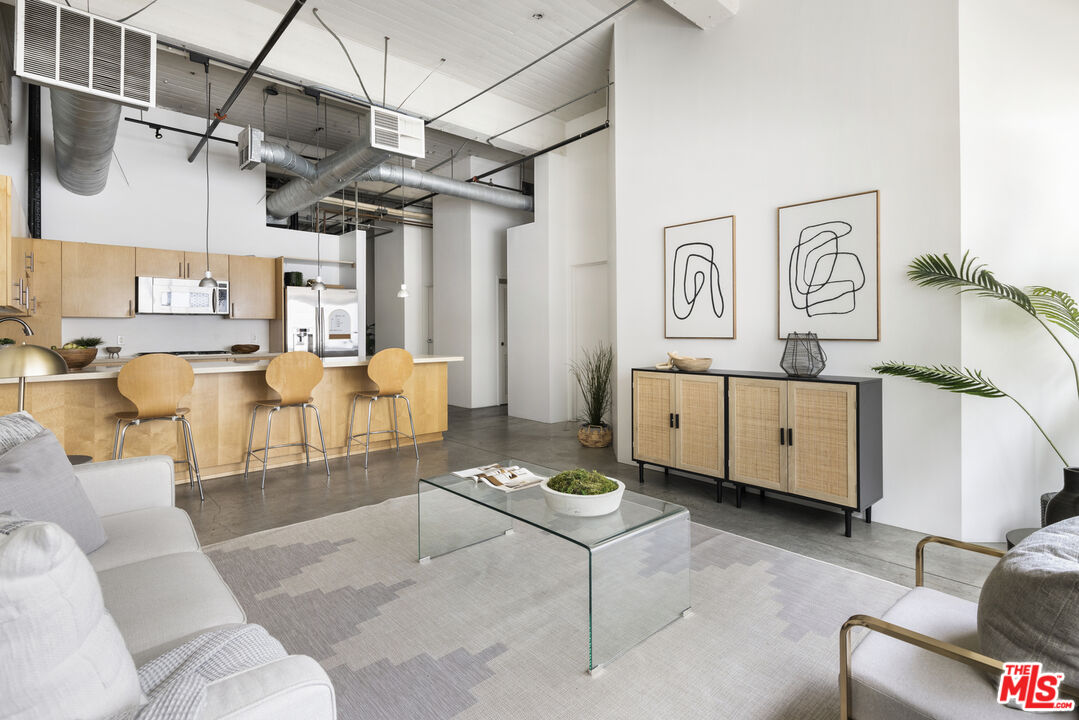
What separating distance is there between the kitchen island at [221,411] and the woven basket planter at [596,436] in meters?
1.57

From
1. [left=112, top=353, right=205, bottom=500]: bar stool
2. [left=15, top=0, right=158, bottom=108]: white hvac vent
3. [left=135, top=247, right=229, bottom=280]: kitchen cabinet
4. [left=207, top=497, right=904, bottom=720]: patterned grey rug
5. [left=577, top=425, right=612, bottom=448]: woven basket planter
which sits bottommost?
[left=207, top=497, right=904, bottom=720]: patterned grey rug

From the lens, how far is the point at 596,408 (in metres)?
5.84

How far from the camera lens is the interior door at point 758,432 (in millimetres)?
3605

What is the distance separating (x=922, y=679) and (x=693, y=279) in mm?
3546

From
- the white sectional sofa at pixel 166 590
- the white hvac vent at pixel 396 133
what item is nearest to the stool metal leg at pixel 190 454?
the white sectional sofa at pixel 166 590

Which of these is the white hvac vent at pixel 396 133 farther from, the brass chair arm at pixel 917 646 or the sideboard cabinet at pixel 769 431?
the brass chair arm at pixel 917 646

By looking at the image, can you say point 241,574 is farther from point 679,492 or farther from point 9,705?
point 679,492

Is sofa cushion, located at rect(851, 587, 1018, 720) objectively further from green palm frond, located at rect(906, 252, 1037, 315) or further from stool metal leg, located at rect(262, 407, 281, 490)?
stool metal leg, located at rect(262, 407, 281, 490)

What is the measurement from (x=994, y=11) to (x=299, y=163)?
5.88 meters

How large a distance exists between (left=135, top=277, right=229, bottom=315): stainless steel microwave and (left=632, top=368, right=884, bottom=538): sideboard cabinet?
5344 millimetres

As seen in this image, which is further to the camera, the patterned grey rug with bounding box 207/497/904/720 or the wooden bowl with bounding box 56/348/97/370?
the wooden bowl with bounding box 56/348/97/370

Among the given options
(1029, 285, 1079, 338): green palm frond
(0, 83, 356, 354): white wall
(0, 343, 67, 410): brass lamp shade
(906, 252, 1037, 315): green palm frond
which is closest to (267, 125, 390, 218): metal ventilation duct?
(0, 83, 356, 354): white wall

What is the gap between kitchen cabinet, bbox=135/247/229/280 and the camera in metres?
6.28

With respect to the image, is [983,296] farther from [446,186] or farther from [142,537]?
[446,186]
